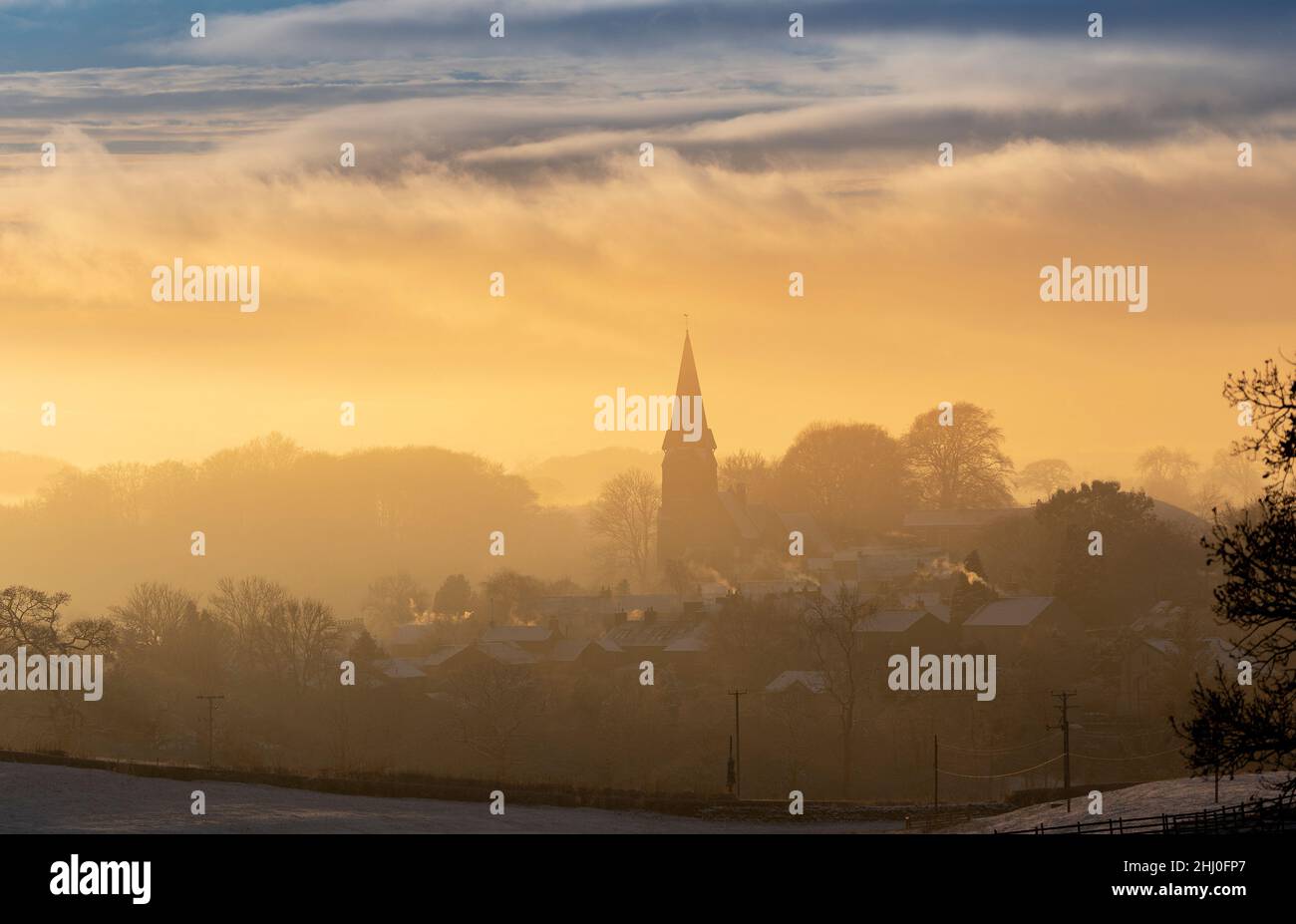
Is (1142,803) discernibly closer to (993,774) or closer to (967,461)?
(993,774)

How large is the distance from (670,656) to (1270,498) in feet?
341

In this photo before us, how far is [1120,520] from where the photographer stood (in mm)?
132750

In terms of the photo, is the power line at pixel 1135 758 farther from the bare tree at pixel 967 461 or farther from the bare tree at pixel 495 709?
the bare tree at pixel 967 461

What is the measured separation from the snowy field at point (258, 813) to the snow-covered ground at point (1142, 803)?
5611 millimetres

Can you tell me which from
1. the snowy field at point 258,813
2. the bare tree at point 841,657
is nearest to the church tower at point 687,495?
the bare tree at point 841,657

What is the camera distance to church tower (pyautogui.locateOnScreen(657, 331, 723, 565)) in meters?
186

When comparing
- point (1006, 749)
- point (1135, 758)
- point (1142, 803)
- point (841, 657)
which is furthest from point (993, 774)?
point (1142, 803)

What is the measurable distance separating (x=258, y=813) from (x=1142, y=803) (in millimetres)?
30616

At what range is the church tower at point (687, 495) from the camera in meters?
186

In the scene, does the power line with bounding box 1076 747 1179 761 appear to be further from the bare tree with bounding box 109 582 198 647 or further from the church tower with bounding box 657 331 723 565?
the church tower with bounding box 657 331 723 565
